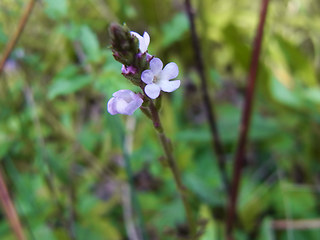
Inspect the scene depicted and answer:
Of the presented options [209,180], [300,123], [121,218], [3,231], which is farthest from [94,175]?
[300,123]

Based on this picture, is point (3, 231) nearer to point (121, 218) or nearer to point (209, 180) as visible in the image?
point (121, 218)

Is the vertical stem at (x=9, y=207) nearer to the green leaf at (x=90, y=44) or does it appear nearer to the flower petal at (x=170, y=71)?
the green leaf at (x=90, y=44)

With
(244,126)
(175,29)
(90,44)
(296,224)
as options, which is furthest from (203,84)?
(296,224)

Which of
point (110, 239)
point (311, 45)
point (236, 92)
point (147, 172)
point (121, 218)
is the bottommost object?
point (110, 239)

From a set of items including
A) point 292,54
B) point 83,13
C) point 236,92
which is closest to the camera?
point 292,54

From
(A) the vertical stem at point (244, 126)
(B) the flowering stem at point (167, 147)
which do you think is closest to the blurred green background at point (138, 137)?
(A) the vertical stem at point (244, 126)

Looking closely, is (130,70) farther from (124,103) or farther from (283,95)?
(283,95)
